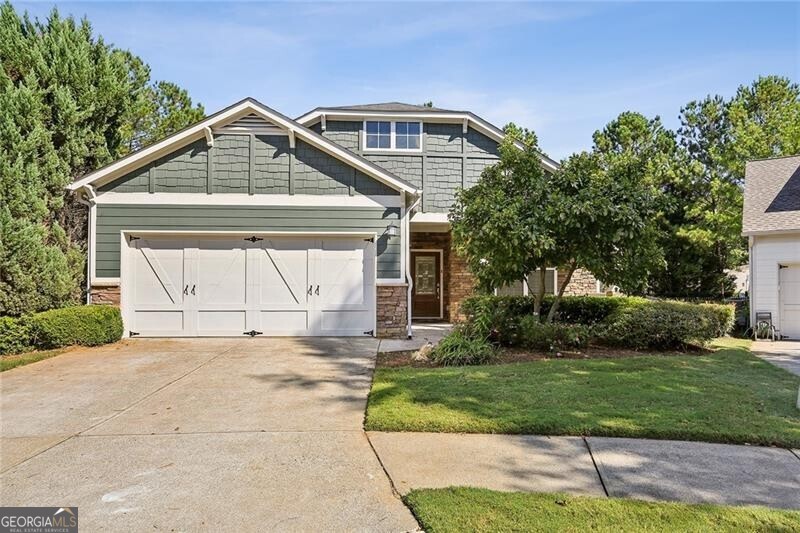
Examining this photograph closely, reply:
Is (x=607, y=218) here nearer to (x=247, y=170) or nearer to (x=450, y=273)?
(x=450, y=273)

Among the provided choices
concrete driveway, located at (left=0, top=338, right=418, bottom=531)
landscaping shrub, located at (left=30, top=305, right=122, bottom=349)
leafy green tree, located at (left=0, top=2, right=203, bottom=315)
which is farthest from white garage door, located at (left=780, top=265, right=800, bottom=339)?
leafy green tree, located at (left=0, top=2, right=203, bottom=315)

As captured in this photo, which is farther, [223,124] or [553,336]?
[223,124]

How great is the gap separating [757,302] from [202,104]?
19.1m

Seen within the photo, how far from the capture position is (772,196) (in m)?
12.9

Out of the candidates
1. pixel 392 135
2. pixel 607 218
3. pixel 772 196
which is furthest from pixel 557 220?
pixel 772 196

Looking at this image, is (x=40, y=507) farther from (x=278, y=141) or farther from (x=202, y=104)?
(x=202, y=104)

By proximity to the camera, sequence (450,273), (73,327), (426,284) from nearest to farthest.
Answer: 1. (73,327)
2. (450,273)
3. (426,284)

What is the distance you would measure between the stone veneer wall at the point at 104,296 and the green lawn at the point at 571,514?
29.9ft

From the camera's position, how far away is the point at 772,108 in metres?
18.2

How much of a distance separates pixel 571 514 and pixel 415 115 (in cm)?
1246

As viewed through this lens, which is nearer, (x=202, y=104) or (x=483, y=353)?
(x=483, y=353)

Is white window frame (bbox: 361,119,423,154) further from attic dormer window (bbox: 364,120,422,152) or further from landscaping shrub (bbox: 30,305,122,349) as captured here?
landscaping shrub (bbox: 30,305,122,349)

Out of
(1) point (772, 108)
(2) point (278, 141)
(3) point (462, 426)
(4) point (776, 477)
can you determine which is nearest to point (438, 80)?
(2) point (278, 141)

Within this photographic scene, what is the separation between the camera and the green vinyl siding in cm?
992
